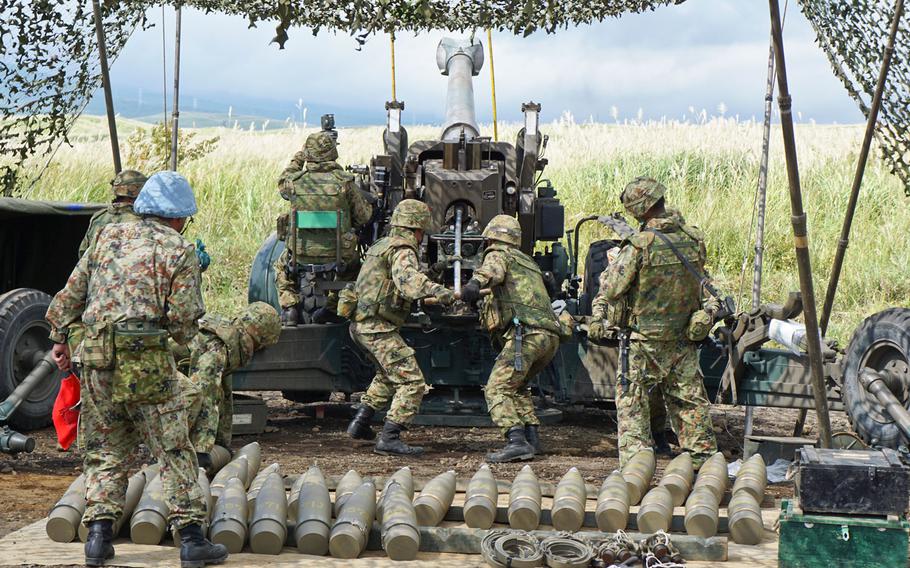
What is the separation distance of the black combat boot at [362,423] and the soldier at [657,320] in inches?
79.1

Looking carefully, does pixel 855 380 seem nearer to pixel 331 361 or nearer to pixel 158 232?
pixel 331 361

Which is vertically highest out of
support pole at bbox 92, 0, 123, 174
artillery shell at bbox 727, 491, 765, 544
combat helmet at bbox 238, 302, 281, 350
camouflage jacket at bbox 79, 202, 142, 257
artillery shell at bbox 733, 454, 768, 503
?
support pole at bbox 92, 0, 123, 174

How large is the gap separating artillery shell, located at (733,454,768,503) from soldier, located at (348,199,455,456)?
102 inches

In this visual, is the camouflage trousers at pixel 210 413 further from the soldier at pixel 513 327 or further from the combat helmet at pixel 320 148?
the combat helmet at pixel 320 148

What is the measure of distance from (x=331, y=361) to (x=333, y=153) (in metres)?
1.61

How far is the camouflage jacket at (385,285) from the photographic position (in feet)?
32.3

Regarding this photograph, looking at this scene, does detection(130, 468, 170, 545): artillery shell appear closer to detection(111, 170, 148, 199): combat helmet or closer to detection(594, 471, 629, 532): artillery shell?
detection(594, 471, 629, 532): artillery shell

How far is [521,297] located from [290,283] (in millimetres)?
2335

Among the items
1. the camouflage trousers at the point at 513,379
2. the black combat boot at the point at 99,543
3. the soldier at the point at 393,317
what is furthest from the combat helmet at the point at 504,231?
the black combat boot at the point at 99,543

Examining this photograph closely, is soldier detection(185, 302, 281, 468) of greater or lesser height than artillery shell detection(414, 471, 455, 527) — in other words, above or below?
above

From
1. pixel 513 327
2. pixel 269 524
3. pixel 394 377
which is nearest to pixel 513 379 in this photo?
pixel 513 327

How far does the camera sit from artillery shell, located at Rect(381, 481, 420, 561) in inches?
258

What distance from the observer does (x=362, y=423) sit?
10.2 m

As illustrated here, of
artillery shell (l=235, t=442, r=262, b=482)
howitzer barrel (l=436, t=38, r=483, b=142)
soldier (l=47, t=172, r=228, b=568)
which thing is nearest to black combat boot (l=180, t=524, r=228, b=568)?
soldier (l=47, t=172, r=228, b=568)
